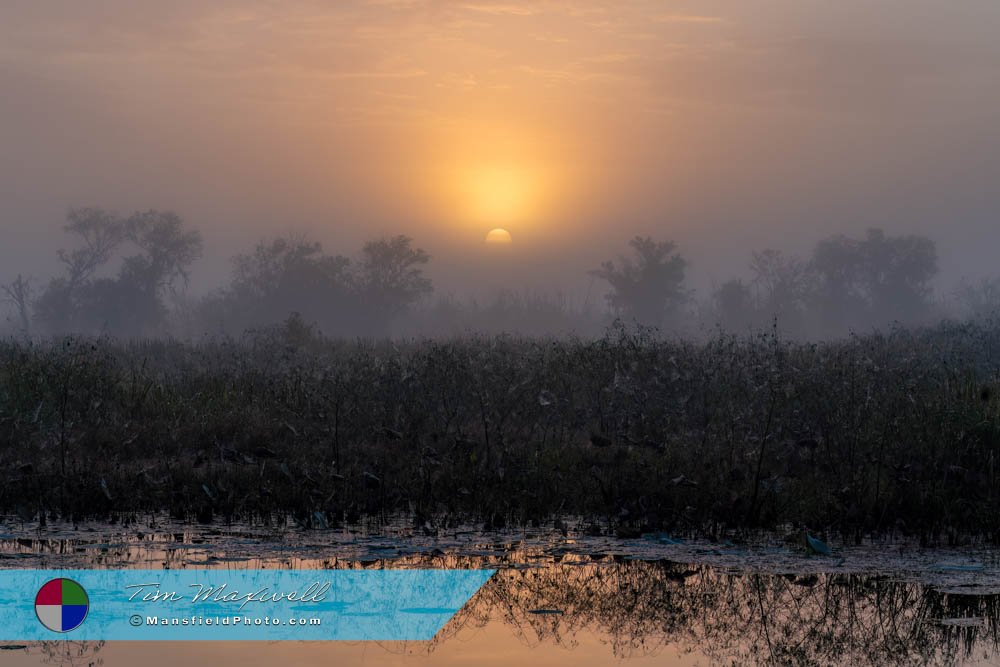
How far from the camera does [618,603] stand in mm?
7625

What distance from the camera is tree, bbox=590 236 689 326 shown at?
7112cm

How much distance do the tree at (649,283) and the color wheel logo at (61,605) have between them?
209ft

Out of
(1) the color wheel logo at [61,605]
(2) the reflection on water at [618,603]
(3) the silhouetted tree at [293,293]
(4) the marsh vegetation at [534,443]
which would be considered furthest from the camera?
(3) the silhouetted tree at [293,293]

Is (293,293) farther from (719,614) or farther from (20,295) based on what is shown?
(719,614)

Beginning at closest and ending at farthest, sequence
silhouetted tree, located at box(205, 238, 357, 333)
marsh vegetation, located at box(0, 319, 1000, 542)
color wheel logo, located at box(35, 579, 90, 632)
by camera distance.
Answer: color wheel logo, located at box(35, 579, 90, 632) → marsh vegetation, located at box(0, 319, 1000, 542) → silhouetted tree, located at box(205, 238, 357, 333)

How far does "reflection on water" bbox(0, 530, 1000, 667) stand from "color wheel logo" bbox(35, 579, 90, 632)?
1.17ft

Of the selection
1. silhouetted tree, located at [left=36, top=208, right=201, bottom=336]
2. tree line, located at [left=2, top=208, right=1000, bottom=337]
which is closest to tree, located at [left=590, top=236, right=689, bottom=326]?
tree line, located at [left=2, top=208, right=1000, bottom=337]

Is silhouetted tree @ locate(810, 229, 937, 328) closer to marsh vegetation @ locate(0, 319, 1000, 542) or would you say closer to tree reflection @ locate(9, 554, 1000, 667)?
marsh vegetation @ locate(0, 319, 1000, 542)

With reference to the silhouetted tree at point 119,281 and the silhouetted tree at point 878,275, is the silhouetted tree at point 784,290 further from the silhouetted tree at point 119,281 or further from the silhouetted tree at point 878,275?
the silhouetted tree at point 119,281

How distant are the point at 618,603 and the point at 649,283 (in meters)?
64.3

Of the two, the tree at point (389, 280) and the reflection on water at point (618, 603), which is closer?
the reflection on water at point (618, 603)

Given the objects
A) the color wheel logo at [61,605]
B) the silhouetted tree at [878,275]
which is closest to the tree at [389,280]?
the silhouetted tree at [878,275]

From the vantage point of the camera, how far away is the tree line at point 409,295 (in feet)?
223

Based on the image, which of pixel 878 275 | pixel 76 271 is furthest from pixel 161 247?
pixel 878 275
